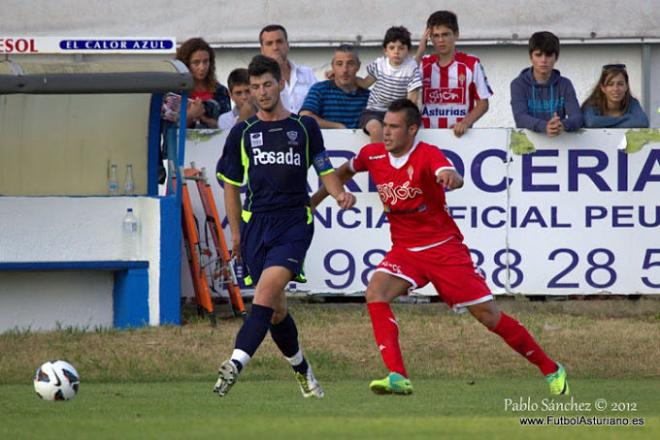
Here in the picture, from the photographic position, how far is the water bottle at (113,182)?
16.4m

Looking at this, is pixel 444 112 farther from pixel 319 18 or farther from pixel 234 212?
pixel 319 18

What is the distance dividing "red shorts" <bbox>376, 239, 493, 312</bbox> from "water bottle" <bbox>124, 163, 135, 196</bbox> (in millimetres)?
4901

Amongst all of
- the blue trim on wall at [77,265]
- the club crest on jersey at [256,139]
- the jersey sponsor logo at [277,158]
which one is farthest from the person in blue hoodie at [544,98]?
the club crest on jersey at [256,139]

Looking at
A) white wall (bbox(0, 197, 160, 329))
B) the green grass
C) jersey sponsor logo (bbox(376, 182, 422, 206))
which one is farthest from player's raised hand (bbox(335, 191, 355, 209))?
white wall (bbox(0, 197, 160, 329))

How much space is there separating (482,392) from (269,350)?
2913 mm

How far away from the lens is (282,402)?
11.9 meters

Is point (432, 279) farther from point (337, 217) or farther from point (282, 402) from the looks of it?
point (337, 217)

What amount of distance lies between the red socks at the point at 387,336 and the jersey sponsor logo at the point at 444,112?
184 inches

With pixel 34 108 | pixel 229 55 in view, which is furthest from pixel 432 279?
pixel 229 55

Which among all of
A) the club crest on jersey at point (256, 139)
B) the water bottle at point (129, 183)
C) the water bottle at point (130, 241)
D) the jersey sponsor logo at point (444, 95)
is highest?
the jersey sponsor logo at point (444, 95)

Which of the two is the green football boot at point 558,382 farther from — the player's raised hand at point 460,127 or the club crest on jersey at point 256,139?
the player's raised hand at point 460,127

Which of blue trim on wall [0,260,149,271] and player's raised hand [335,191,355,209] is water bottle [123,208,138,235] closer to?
blue trim on wall [0,260,149,271]

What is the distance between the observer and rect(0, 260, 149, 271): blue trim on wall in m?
15.9

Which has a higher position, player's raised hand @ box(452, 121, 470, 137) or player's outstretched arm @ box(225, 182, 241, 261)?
player's raised hand @ box(452, 121, 470, 137)
